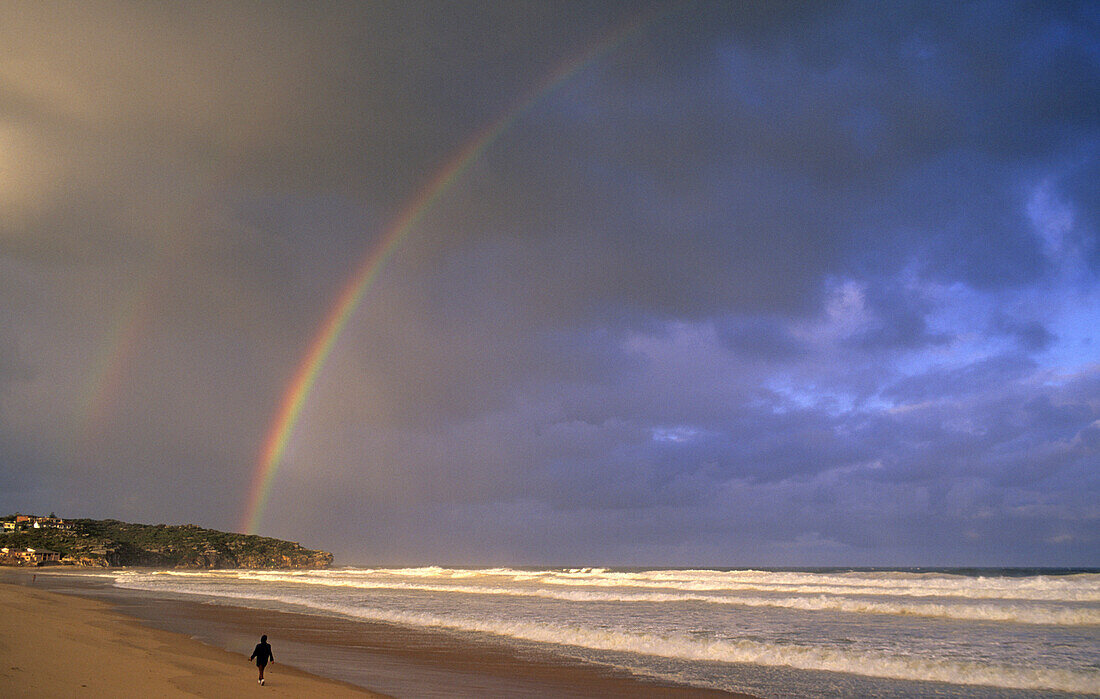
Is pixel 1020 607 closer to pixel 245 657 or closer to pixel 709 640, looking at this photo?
pixel 709 640

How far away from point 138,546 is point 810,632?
14527 cm

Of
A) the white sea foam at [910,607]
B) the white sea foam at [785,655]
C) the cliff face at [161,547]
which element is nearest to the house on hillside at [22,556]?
the cliff face at [161,547]

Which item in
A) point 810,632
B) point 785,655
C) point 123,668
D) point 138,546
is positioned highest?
point 123,668

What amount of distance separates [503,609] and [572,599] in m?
7.40

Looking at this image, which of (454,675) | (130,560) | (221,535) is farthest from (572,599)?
(221,535)

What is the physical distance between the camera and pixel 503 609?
29.2 meters

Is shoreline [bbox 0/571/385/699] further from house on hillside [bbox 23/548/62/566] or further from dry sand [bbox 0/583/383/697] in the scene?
house on hillside [bbox 23/548/62/566]

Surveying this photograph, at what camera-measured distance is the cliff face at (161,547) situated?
111875 millimetres

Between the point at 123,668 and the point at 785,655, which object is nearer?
the point at 123,668

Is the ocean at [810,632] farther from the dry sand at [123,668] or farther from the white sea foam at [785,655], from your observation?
the dry sand at [123,668]

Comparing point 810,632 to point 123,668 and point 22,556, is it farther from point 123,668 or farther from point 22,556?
point 22,556

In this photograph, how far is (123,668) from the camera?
12461 millimetres

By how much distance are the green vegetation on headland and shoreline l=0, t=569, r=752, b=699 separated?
10574cm

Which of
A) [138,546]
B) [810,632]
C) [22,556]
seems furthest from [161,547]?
[810,632]
